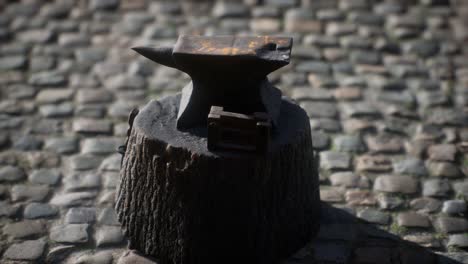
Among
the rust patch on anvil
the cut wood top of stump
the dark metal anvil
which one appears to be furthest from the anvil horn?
the cut wood top of stump

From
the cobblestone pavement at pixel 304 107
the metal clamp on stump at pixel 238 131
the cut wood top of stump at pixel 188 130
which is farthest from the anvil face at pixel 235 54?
the cobblestone pavement at pixel 304 107

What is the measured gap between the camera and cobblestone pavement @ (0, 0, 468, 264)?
15.6 feet

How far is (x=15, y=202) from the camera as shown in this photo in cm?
505

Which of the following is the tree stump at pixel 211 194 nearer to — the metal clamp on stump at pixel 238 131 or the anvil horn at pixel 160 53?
the metal clamp on stump at pixel 238 131

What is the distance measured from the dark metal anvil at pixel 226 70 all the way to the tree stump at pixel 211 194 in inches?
5.7

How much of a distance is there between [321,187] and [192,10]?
327cm

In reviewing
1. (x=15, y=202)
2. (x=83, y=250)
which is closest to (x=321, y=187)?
(x=83, y=250)

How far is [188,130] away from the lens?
4305 millimetres

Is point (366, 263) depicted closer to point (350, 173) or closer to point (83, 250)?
point (350, 173)

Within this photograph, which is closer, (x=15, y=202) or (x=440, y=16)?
(x=15, y=202)

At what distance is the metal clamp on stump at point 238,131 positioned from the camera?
13.1 feet

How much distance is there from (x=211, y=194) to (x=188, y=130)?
18.0 inches

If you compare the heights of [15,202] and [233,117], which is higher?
[233,117]

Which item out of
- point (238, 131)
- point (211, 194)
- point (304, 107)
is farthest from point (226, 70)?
point (304, 107)
